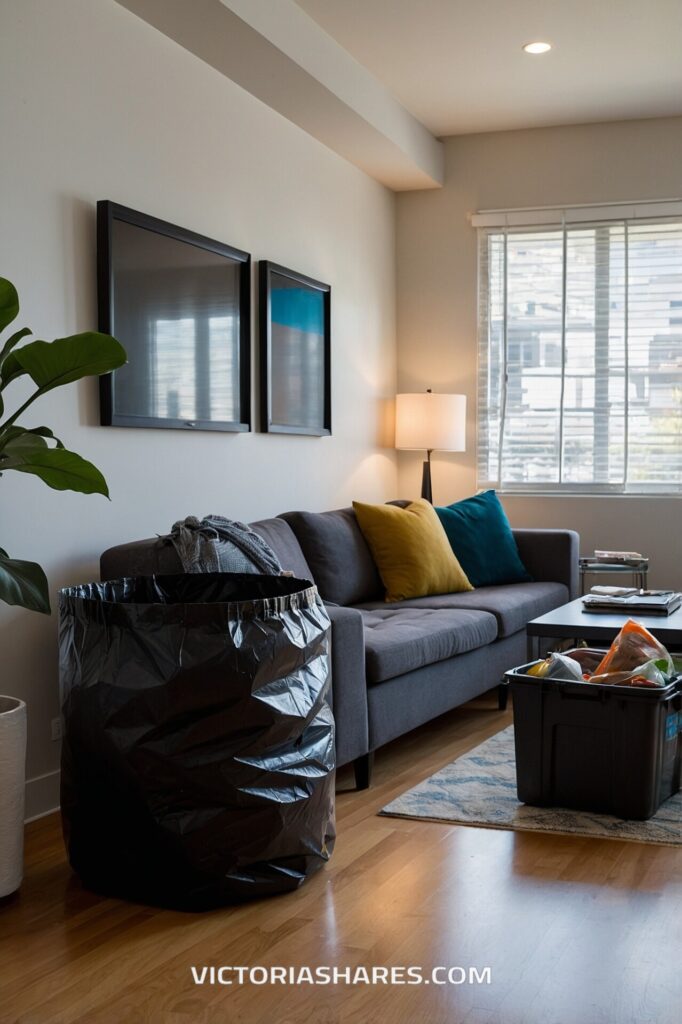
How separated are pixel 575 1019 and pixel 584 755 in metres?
1.18

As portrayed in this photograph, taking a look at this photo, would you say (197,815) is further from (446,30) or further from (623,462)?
(623,462)

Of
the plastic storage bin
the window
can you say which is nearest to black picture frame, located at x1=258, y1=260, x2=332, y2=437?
the window

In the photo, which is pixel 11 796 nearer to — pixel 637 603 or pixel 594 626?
pixel 594 626

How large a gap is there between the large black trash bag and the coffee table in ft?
4.46

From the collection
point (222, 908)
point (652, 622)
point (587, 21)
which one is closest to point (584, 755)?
point (652, 622)

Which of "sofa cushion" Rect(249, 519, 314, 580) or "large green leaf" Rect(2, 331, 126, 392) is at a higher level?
"large green leaf" Rect(2, 331, 126, 392)

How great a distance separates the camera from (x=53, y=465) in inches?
97.0

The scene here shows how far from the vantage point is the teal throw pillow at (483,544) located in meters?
5.02

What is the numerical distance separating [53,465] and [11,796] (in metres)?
0.74

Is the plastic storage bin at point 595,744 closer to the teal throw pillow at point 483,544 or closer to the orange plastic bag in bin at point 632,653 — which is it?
the orange plastic bag in bin at point 632,653

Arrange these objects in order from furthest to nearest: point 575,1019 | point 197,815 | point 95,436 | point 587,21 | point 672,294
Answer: point 672,294 < point 587,21 < point 95,436 < point 197,815 < point 575,1019

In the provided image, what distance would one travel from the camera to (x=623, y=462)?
18.8ft

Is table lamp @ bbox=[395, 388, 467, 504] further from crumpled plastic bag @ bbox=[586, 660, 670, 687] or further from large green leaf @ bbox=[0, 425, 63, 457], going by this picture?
large green leaf @ bbox=[0, 425, 63, 457]

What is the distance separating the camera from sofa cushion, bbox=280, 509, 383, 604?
422 centimetres
